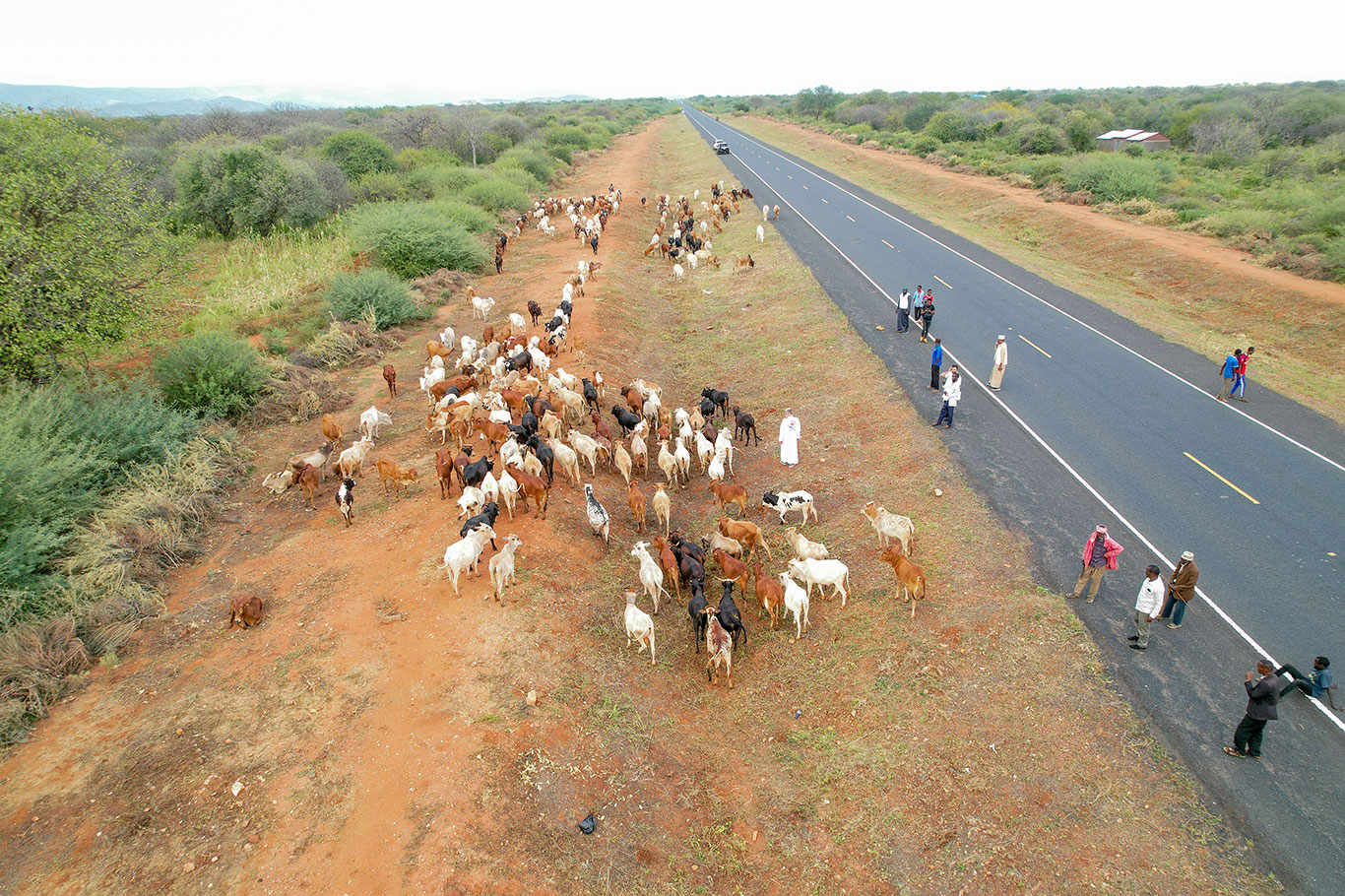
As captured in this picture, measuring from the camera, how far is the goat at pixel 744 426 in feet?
55.6

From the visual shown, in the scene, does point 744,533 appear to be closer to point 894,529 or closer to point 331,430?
point 894,529

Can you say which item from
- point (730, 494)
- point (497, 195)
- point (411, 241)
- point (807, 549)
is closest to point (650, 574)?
point (807, 549)

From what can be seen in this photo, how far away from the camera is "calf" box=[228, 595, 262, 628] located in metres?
10.4

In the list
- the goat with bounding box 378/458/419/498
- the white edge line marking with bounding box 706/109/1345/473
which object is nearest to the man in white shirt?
the white edge line marking with bounding box 706/109/1345/473

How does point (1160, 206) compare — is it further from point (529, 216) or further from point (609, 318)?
point (529, 216)

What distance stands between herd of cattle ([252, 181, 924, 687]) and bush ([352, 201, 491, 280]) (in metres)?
8.95

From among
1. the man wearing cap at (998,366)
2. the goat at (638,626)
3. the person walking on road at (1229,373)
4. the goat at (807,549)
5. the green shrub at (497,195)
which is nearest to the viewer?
the goat at (638,626)

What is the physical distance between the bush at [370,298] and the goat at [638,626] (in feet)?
61.2

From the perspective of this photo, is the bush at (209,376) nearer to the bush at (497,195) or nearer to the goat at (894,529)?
the goat at (894,529)

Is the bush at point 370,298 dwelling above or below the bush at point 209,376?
above

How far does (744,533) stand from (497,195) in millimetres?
37582

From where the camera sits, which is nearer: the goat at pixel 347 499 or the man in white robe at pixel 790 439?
the goat at pixel 347 499

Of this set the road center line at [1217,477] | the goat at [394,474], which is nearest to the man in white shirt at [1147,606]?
the road center line at [1217,477]

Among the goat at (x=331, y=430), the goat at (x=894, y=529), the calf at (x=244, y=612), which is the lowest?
the calf at (x=244, y=612)
